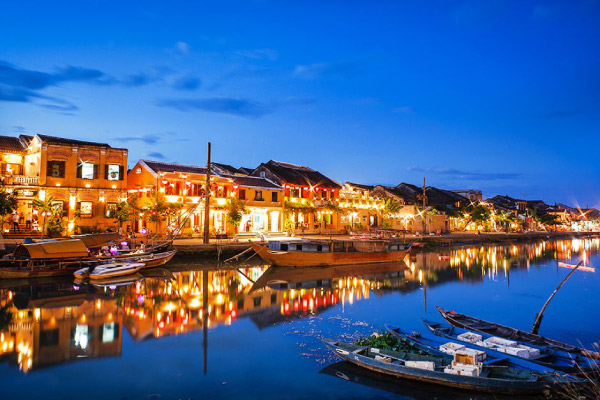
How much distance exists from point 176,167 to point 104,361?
3291 cm

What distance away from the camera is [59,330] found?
608 inches

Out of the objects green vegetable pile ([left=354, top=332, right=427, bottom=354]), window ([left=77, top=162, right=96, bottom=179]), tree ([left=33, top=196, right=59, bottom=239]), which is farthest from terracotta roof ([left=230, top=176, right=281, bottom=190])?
green vegetable pile ([left=354, top=332, right=427, bottom=354])

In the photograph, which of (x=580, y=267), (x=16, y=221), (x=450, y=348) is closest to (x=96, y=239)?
(x=16, y=221)

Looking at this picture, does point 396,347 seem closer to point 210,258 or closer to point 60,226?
point 210,258

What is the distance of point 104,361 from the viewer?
41.2 feet

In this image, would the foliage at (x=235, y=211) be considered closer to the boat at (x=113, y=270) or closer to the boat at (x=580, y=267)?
the boat at (x=113, y=270)

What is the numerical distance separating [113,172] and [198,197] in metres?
8.33

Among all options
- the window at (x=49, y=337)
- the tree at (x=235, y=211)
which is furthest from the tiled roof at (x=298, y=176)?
the window at (x=49, y=337)

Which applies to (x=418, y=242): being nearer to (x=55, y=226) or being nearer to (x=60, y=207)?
(x=60, y=207)

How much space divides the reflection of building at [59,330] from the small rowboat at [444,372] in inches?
311

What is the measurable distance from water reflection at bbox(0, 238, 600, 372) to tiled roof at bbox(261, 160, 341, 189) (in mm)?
21900

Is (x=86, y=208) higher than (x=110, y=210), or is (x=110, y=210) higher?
(x=86, y=208)

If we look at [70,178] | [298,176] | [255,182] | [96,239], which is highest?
[298,176]

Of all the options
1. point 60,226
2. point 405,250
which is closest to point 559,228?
point 405,250
